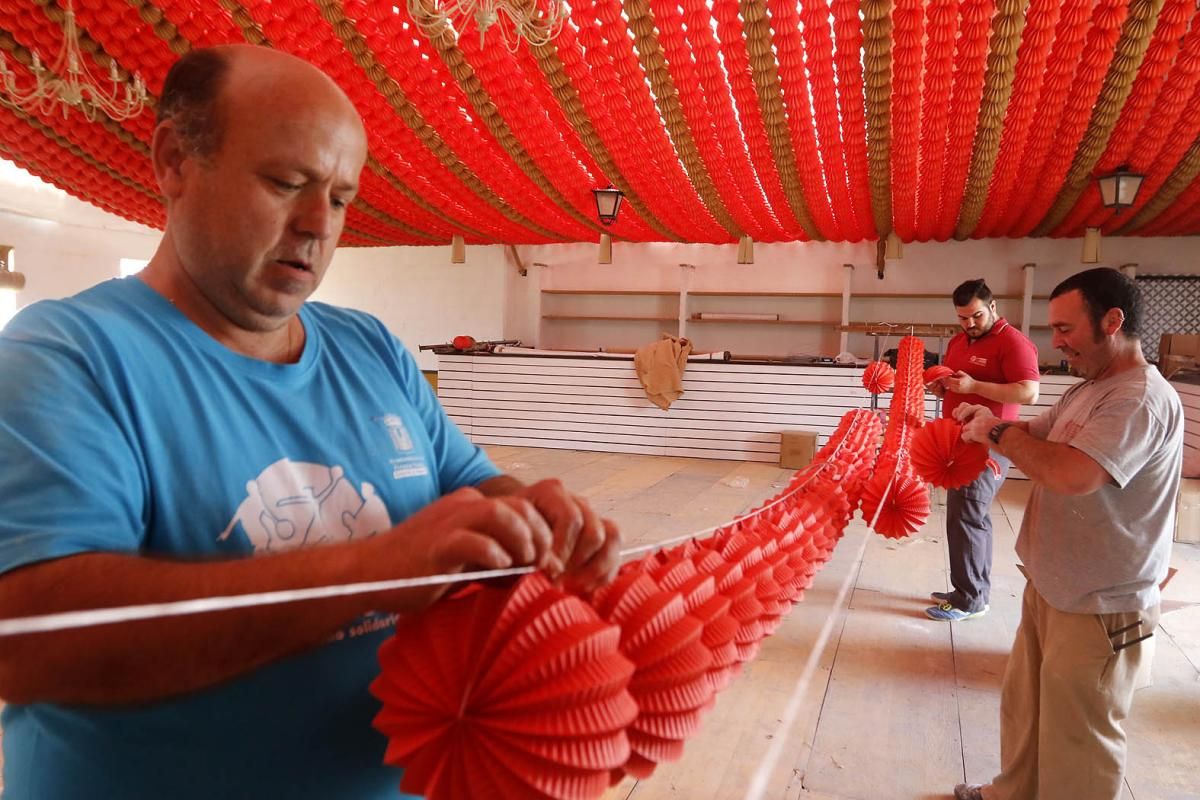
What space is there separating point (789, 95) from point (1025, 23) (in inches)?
50.1

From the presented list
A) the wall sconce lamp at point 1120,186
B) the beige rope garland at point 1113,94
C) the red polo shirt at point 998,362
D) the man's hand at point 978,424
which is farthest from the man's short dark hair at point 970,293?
the wall sconce lamp at point 1120,186

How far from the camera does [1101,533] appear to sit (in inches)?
85.0

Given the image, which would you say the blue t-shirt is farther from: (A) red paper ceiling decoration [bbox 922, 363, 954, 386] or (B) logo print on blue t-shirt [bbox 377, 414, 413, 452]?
(A) red paper ceiling decoration [bbox 922, 363, 954, 386]

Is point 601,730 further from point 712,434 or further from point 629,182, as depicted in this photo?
point 712,434

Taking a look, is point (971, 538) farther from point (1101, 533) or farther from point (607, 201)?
point (607, 201)

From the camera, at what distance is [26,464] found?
1.89ft

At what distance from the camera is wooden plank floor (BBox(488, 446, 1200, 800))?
2.53m

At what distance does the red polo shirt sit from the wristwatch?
4.76 ft

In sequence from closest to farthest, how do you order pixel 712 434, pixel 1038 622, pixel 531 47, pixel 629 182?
1. pixel 1038 622
2. pixel 531 47
3. pixel 629 182
4. pixel 712 434

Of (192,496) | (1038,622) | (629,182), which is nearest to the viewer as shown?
(192,496)

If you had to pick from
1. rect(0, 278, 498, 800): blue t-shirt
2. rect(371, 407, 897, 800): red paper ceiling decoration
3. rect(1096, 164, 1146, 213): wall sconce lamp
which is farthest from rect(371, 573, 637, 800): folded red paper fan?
rect(1096, 164, 1146, 213): wall sconce lamp

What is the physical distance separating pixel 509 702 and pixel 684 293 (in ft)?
36.1

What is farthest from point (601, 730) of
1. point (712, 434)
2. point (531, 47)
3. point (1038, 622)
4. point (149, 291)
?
point (712, 434)

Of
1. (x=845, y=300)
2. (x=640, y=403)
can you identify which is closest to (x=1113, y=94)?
(x=640, y=403)
